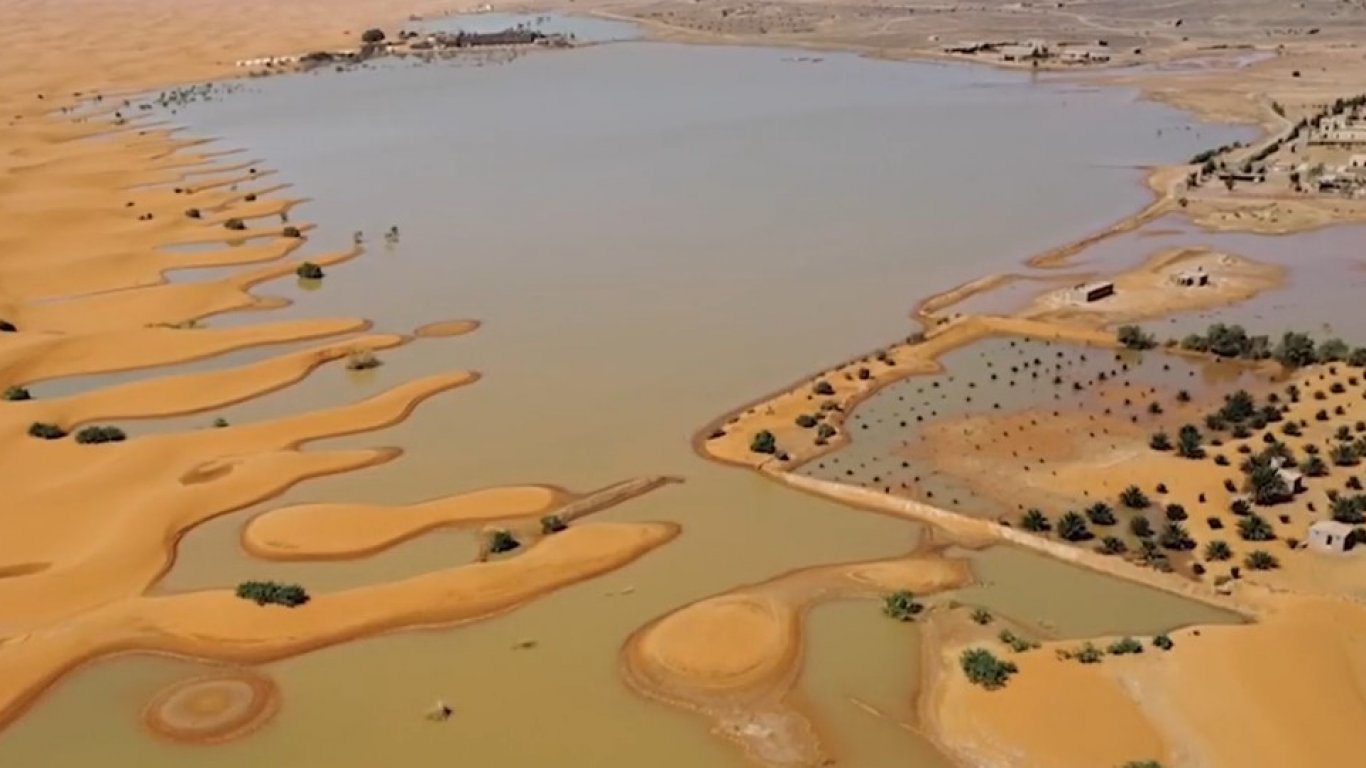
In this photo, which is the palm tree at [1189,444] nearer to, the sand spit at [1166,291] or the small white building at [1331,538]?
the small white building at [1331,538]

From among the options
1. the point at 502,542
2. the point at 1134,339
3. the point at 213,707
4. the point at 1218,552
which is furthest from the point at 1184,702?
the point at 1134,339

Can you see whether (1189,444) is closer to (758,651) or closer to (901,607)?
(901,607)

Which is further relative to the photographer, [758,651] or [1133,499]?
[1133,499]

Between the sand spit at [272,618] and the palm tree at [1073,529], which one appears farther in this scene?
the palm tree at [1073,529]

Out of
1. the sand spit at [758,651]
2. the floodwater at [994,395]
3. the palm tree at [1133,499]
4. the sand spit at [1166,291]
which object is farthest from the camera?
the sand spit at [1166,291]

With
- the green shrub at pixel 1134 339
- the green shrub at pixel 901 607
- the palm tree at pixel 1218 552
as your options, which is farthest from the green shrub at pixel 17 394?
the green shrub at pixel 1134 339

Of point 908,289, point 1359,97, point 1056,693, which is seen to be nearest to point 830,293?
point 908,289
